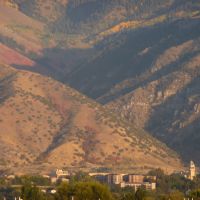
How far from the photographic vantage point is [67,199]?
190 meters

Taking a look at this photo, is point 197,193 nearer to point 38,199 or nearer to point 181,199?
point 181,199

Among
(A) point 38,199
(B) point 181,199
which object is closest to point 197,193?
(B) point 181,199

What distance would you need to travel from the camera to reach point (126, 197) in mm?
191625

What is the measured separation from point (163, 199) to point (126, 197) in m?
3.34

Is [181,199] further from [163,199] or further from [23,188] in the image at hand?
[23,188]

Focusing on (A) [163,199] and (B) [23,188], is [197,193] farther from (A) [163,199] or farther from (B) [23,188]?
(B) [23,188]

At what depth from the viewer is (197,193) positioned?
194m

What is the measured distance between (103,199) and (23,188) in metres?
10.3

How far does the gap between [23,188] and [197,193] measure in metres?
17.0

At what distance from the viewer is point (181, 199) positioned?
627 ft

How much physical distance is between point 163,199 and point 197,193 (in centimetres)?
370

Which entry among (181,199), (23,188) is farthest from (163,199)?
(23,188)

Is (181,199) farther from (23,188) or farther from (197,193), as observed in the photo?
(23,188)

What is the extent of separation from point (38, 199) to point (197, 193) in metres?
14.5
